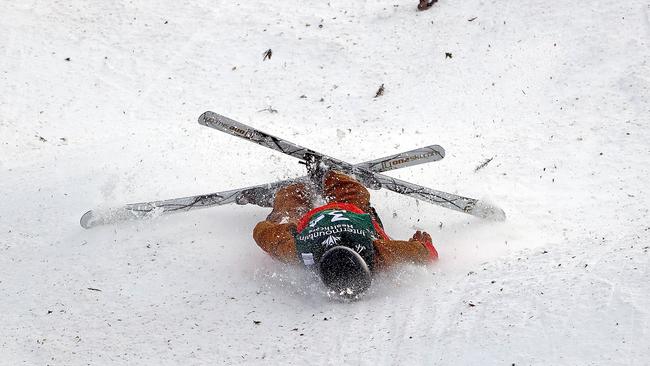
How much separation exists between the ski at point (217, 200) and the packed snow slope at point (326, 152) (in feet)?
0.45

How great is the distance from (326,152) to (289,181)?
1.93 metres

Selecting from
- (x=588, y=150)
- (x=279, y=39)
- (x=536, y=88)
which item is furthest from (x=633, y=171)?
(x=279, y=39)

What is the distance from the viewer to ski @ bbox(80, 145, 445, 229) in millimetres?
7586

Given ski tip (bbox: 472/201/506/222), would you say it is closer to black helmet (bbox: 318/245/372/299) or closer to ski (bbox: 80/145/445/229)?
ski (bbox: 80/145/445/229)

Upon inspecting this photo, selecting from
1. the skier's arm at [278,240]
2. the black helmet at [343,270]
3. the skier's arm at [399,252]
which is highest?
the skier's arm at [278,240]

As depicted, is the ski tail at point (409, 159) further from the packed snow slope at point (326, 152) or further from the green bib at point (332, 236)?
the green bib at point (332, 236)

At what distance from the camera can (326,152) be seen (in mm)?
9523

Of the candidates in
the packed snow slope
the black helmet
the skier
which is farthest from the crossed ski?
the black helmet

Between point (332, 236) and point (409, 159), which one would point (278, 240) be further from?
point (409, 159)

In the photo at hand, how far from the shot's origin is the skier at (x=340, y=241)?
5738 mm

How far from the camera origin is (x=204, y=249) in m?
7.27

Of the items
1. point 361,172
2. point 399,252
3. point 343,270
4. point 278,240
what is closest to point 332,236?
point 343,270

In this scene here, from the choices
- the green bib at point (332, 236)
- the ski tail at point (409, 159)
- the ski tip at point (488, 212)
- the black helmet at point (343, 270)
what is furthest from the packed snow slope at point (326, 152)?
the ski tail at point (409, 159)

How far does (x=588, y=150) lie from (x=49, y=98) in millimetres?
7527
